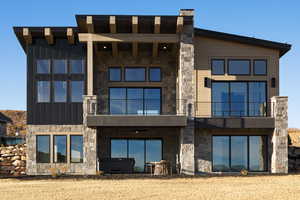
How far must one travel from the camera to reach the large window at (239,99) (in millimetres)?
24578

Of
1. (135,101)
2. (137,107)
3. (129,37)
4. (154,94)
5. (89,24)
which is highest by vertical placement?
(89,24)

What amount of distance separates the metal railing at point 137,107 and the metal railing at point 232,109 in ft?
4.57

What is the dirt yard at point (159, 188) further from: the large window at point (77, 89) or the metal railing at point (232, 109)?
the large window at point (77, 89)

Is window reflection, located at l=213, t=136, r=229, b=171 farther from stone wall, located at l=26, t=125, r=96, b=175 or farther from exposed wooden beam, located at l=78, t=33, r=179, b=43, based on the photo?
→ stone wall, located at l=26, t=125, r=96, b=175

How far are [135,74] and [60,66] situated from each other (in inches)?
172

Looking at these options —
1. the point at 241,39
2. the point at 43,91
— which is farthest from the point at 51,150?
the point at 241,39

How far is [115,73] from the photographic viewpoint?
25922 millimetres

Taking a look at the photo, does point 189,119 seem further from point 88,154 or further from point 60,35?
point 60,35

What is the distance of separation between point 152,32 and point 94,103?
5199mm

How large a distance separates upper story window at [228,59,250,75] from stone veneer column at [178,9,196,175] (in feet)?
8.14

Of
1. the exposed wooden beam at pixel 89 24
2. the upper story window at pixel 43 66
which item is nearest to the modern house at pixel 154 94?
the upper story window at pixel 43 66

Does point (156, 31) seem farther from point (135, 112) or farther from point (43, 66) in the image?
point (43, 66)

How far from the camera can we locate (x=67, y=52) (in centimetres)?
2525

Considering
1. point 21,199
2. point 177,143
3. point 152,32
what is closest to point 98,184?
point 21,199
